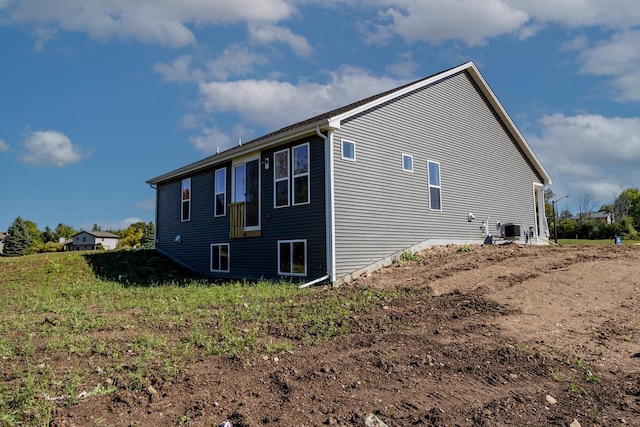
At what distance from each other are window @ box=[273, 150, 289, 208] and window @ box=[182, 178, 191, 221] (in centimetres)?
560

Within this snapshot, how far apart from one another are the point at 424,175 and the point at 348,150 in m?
3.38

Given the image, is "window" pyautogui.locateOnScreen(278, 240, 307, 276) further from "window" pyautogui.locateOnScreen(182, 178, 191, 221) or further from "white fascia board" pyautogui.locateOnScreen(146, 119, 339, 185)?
"window" pyautogui.locateOnScreen(182, 178, 191, 221)

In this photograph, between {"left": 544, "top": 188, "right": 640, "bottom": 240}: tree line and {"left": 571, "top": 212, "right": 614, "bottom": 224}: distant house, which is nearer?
{"left": 544, "top": 188, "right": 640, "bottom": 240}: tree line

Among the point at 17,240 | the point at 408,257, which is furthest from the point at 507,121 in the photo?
the point at 17,240

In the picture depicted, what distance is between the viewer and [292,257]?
11.2 metres

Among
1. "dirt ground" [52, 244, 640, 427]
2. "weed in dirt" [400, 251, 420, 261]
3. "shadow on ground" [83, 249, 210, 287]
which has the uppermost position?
"weed in dirt" [400, 251, 420, 261]

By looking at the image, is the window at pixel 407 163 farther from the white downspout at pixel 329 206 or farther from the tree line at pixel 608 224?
the tree line at pixel 608 224

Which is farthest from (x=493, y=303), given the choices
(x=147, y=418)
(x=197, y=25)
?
(x=197, y=25)

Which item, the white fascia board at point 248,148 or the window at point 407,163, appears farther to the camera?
the window at point 407,163

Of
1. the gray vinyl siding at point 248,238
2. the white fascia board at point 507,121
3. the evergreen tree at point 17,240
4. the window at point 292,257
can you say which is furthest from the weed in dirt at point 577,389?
the evergreen tree at point 17,240

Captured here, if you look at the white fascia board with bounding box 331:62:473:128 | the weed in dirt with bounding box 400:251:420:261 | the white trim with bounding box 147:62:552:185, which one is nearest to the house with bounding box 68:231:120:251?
the white trim with bounding box 147:62:552:185

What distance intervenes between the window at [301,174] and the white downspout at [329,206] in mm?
806

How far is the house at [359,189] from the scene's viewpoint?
1055 cm

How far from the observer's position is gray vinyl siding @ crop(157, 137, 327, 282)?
10.6 metres
